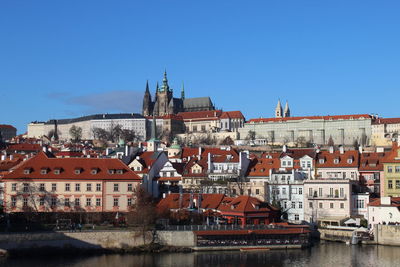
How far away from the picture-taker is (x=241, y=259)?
50.9 m

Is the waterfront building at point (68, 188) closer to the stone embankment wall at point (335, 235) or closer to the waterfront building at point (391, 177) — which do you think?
the stone embankment wall at point (335, 235)

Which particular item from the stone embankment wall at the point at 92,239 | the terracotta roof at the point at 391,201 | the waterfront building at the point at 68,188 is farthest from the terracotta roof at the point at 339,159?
the stone embankment wall at the point at 92,239

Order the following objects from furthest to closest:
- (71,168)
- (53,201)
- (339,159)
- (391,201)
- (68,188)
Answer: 1. (339,159)
2. (71,168)
3. (391,201)
4. (68,188)
5. (53,201)

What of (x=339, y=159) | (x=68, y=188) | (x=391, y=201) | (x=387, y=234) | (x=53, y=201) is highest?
(x=339, y=159)

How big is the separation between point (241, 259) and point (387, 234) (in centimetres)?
1527

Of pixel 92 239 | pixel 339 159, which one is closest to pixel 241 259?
pixel 92 239

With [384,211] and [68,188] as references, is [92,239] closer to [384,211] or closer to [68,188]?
[68,188]

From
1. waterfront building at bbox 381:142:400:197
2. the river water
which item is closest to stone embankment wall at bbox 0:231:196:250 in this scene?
the river water

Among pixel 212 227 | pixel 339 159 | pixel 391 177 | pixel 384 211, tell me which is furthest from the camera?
pixel 339 159

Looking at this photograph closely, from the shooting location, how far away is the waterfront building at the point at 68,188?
61.5 metres

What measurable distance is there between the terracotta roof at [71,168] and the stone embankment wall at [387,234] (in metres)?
22.6

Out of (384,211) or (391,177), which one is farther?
(391,177)

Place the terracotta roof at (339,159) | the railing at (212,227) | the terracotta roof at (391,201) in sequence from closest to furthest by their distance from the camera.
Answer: the railing at (212,227), the terracotta roof at (391,201), the terracotta roof at (339,159)

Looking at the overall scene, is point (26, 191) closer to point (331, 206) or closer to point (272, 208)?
point (272, 208)
